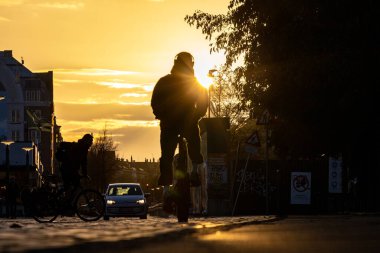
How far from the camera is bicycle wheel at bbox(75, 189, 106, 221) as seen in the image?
66.9ft

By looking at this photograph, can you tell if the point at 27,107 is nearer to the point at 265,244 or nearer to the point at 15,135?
the point at 15,135

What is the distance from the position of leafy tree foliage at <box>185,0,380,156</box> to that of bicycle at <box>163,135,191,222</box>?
18.0m

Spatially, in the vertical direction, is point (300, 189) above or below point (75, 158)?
below

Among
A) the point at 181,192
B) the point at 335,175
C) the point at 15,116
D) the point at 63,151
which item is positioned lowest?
the point at 181,192

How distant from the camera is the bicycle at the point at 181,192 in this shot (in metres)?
13.6

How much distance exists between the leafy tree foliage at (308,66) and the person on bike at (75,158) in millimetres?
12891

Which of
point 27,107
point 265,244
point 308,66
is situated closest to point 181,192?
point 265,244

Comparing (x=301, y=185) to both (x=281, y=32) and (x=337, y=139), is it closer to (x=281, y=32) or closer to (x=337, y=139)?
(x=337, y=139)

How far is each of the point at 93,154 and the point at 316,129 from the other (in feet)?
307

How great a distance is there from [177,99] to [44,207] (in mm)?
8760

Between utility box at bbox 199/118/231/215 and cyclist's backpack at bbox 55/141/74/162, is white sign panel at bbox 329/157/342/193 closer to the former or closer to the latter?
utility box at bbox 199/118/231/215

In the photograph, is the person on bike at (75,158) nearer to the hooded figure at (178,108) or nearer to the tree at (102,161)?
the hooded figure at (178,108)

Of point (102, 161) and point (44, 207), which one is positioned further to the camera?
point (102, 161)

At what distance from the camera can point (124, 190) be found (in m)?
43.6
